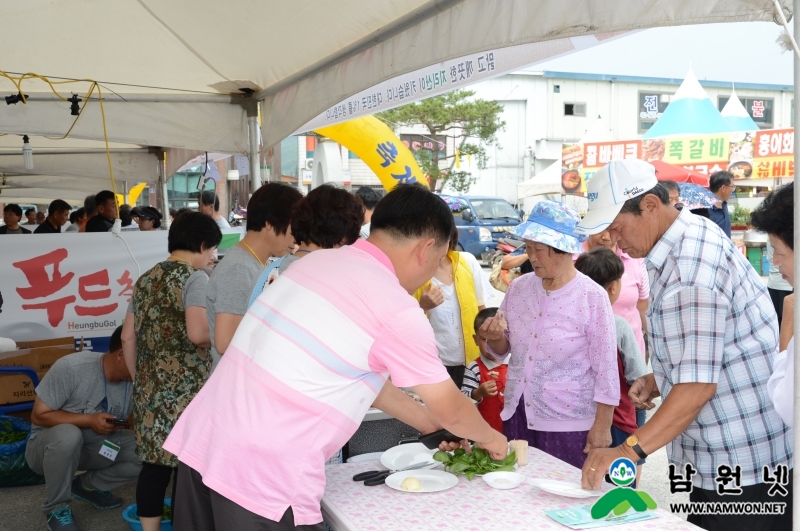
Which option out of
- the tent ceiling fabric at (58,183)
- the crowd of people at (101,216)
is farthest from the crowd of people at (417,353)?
the tent ceiling fabric at (58,183)

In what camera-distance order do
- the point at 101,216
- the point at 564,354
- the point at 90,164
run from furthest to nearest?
the point at 90,164, the point at 101,216, the point at 564,354

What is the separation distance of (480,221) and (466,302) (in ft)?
46.1

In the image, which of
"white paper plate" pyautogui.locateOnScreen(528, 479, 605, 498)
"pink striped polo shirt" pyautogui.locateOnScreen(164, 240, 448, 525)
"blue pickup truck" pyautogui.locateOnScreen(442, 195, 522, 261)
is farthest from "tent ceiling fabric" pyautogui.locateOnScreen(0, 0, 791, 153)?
"blue pickup truck" pyautogui.locateOnScreen(442, 195, 522, 261)

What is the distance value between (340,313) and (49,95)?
3.85 metres

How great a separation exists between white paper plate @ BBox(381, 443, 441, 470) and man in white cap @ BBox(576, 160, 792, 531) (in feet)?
1.74

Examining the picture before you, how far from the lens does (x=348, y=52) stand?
11.5 feet

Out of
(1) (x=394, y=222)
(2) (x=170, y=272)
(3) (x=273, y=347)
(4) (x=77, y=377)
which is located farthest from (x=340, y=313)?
(4) (x=77, y=377)

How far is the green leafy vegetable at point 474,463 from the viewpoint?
7.10 feet

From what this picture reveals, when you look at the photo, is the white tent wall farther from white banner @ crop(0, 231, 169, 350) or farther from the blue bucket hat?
the blue bucket hat

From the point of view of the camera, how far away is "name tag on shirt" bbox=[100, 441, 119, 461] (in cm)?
389

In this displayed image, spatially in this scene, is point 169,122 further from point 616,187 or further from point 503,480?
point 503,480

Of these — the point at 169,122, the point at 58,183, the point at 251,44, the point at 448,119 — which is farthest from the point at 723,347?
the point at 448,119

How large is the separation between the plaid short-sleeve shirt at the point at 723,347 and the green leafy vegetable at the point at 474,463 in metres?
0.55

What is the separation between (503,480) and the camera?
2096 mm
